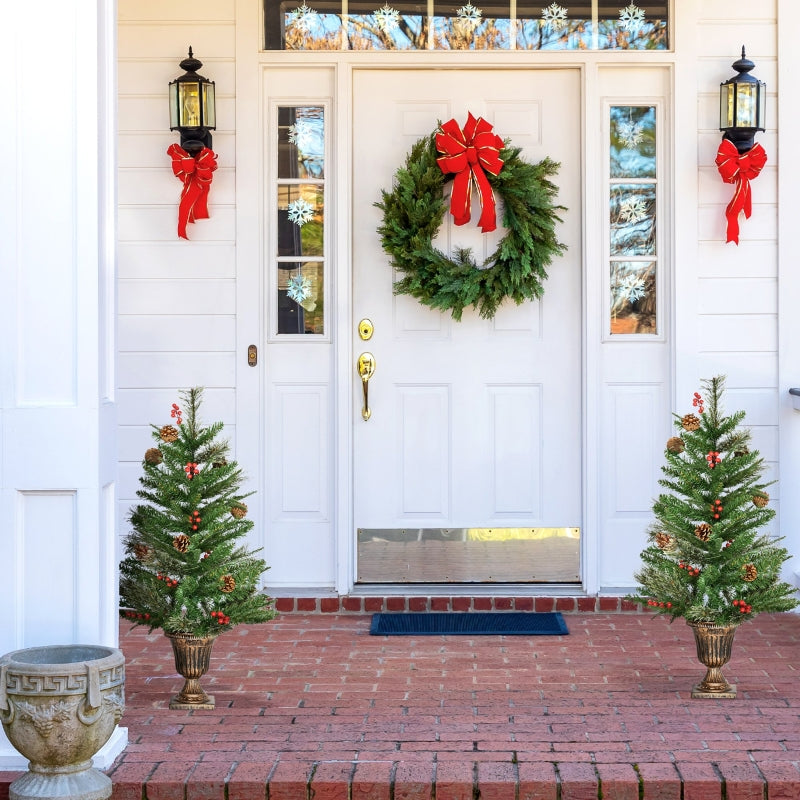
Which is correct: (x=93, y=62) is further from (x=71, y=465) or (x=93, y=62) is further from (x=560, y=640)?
(x=560, y=640)

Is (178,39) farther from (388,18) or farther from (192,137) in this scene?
(388,18)

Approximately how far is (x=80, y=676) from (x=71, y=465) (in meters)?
0.57

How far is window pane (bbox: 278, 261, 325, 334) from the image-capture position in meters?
5.23

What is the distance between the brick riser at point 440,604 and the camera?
16.8 ft

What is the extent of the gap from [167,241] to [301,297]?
61 centimetres

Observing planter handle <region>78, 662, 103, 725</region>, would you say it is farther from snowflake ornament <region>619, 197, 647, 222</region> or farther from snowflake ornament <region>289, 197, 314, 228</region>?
snowflake ornament <region>619, 197, 647, 222</region>

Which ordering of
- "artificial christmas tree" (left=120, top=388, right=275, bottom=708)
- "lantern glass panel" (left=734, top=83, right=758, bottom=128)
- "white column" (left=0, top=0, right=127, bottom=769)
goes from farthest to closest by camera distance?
"lantern glass panel" (left=734, top=83, right=758, bottom=128)
"artificial christmas tree" (left=120, top=388, right=275, bottom=708)
"white column" (left=0, top=0, right=127, bottom=769)

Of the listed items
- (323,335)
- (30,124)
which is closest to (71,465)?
(30,124)

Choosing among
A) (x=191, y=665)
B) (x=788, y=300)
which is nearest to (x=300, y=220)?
(x=788, y=300)

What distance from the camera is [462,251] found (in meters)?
5.15

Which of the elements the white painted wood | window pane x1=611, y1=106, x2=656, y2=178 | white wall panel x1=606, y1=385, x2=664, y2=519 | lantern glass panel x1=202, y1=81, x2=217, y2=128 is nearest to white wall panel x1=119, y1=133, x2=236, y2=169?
lantern glass panel x1=202, y1=81, x2=217, y2=128

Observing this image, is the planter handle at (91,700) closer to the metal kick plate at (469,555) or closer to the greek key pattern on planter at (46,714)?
the greek key pattern on planter at (46,714)

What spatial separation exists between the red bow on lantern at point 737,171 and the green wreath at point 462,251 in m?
0.73

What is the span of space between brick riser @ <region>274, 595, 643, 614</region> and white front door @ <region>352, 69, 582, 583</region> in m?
0.14
